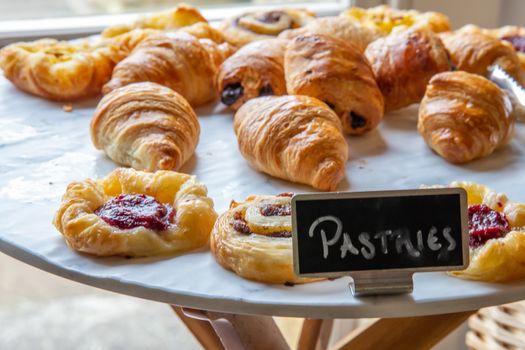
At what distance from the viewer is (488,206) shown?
3.51ft

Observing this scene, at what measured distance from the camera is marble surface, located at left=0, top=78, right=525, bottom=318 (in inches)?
35.7

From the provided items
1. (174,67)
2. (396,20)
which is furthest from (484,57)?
A: (174,67)

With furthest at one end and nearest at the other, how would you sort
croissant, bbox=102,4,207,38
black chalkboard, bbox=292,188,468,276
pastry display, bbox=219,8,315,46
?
Result: croissant, bbox=102,4,207,38 < pastry display, bbox=219,8,315,46 < black chalkboard, bbox=292,188,468,276

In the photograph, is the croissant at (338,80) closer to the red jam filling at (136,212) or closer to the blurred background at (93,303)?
the red jam filling at (136,212)

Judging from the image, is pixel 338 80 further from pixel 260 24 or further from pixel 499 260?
pixel 499 260

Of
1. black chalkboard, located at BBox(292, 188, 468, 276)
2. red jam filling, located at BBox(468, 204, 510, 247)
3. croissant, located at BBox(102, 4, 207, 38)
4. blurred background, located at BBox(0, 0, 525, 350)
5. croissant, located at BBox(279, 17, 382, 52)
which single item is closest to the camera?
black chalkboard, located at BBox(292, 188, 468, 276)

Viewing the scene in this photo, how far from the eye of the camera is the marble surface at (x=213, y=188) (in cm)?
91

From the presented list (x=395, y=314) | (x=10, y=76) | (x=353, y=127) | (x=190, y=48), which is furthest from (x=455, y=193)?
(x=10, y=76)

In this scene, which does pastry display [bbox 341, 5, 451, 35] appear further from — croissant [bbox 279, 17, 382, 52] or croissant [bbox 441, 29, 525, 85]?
croissant [bbox 441, 29, 525, 85]

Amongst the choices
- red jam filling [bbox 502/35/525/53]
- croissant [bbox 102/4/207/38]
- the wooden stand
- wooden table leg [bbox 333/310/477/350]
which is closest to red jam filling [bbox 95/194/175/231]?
the wooden stand

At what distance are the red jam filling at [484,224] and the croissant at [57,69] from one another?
901mm

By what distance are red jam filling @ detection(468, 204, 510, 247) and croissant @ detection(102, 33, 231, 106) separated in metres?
0.71

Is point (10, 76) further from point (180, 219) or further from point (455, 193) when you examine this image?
point (455, 193)

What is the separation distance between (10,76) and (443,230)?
3.70 feet
